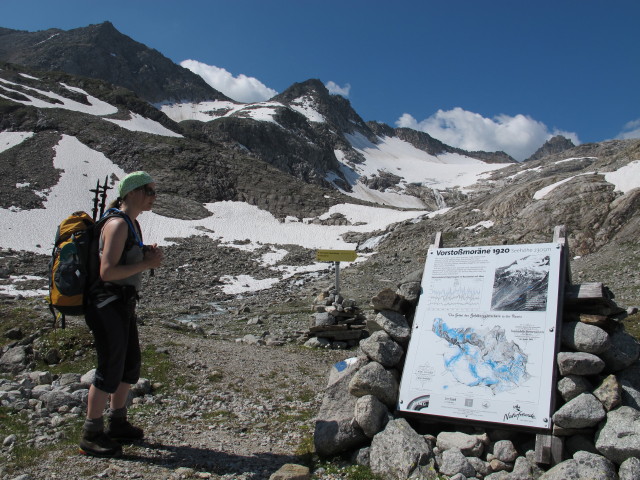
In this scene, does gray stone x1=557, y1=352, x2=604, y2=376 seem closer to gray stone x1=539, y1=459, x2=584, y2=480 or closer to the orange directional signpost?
gray stone x1=539, y1=459, x2=584, y2=480

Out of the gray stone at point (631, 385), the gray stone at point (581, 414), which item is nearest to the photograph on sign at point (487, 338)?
the gray stone at point (581, 414)

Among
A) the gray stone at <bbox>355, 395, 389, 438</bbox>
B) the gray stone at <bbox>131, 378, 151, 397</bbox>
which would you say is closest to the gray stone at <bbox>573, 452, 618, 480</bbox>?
the gray stone at <bbox>355, 395, 389, 438</bbox>

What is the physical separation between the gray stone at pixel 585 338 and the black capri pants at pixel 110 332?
539 centimetres

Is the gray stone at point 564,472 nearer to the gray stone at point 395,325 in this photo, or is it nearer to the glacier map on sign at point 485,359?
the glacier map on sign at point 485,359

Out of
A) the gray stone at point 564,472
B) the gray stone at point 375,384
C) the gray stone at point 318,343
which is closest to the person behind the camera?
the gray stone at point 564,472

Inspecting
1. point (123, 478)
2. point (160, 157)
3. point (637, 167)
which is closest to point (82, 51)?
point (160, 157)

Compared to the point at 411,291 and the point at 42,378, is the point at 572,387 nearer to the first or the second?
the point at 411,291

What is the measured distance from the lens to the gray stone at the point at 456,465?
4832 millimetres

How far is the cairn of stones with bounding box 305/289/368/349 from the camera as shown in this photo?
13.9m

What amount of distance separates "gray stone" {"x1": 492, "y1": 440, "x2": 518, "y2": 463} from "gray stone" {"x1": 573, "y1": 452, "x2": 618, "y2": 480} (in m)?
0.67

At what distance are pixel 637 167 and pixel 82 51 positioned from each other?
19751cm

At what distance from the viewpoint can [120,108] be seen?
96438mm

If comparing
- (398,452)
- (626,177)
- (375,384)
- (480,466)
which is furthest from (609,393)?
(626,177)

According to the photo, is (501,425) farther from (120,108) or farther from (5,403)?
(120,108)
